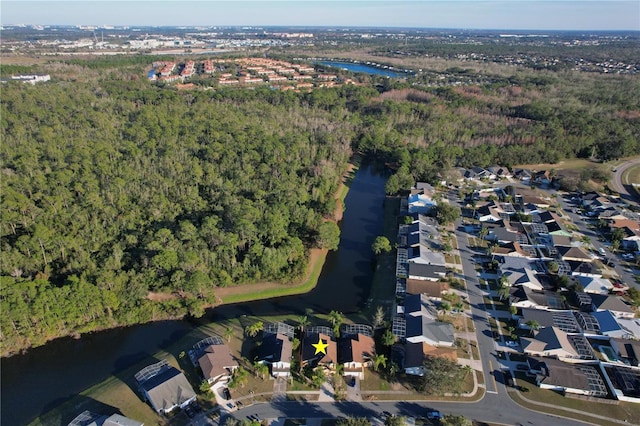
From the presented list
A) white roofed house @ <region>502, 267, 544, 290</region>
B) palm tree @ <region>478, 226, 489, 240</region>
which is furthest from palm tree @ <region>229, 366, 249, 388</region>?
palm tree @ <region>478, 226, 489, 240</region>

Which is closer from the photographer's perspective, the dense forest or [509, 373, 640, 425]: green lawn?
[509, 373, 640, 425]: green lawn

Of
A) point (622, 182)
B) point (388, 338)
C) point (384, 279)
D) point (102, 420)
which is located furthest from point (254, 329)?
point (622, 182)

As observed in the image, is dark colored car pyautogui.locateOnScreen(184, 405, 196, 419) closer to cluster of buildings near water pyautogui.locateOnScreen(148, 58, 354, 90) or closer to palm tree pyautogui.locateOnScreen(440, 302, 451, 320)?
palm tree pyautogui.locateOnScreen(440, 302, 451, 320)

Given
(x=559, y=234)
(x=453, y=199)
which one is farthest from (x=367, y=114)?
(x=559, y=234)

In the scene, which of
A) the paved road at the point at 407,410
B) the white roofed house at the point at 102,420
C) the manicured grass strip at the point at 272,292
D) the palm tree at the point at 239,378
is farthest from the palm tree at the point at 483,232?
the white roofed house at the point at 102,420

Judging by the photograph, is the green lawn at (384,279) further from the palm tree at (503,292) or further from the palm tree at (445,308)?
the palm tree at (503,292)

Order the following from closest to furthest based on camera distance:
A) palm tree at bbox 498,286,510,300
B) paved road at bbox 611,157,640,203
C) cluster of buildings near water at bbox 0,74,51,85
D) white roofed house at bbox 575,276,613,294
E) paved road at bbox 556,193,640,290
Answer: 1. palm tree at bbox 498,286,510,300
2. white roofed house at bbox 575,276,613,294
3. paved road at bbox 556,193,640,290
4. paved road at bbox 611,157,640,203
5. cluster of buildings near water at bbox 0,74,51,85
